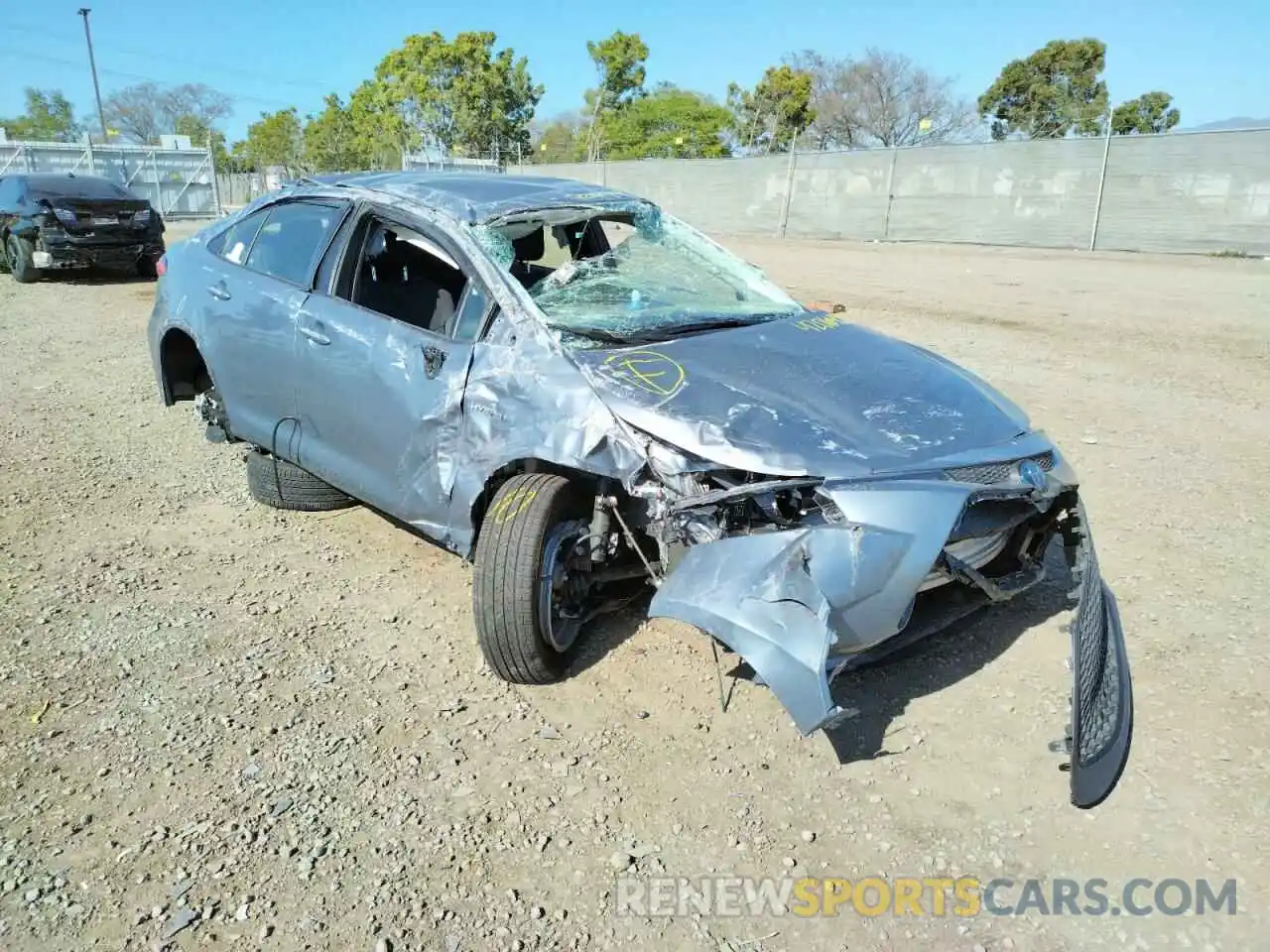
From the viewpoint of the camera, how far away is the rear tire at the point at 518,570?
119 inches

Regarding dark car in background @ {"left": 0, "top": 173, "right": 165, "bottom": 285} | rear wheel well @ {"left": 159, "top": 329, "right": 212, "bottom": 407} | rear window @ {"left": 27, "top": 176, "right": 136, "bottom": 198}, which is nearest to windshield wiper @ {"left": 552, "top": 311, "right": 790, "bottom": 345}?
rear wheel well @ {"left": 159, "top": 329, "right": 212, "bottom": 407}

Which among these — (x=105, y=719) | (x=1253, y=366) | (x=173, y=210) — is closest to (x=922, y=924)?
(x=105, y=719)

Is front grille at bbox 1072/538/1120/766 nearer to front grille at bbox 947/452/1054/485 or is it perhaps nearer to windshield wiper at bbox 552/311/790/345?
front grille at bbox 947/452/1054/485

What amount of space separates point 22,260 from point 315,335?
11.6m

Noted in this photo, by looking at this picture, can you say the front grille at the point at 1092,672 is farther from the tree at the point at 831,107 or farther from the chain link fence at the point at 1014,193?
the tree at the point at 831,107

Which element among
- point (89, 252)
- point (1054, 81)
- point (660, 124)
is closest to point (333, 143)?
point (660, 124)

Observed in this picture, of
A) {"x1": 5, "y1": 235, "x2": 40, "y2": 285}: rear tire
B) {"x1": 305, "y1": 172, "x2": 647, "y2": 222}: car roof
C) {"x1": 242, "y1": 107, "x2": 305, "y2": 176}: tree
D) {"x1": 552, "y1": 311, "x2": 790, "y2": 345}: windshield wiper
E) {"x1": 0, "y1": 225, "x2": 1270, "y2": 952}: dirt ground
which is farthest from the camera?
{"x1": 242, "y1": 107, "x2": 305, "y2": 176}: tree

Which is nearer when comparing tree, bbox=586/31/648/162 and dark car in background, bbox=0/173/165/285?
dark car in background, bbox=0/173/165/285

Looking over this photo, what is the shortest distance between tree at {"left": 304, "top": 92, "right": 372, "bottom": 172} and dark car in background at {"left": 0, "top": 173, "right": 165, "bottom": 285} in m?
40.6

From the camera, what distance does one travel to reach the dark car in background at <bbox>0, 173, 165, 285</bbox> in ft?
40.8

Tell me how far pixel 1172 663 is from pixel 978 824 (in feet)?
4.36

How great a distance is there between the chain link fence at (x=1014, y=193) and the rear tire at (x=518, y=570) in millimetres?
20714

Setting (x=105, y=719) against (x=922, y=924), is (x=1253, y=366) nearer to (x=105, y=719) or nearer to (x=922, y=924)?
(x=922, y=924)

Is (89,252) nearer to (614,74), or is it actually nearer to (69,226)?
(69,226)
